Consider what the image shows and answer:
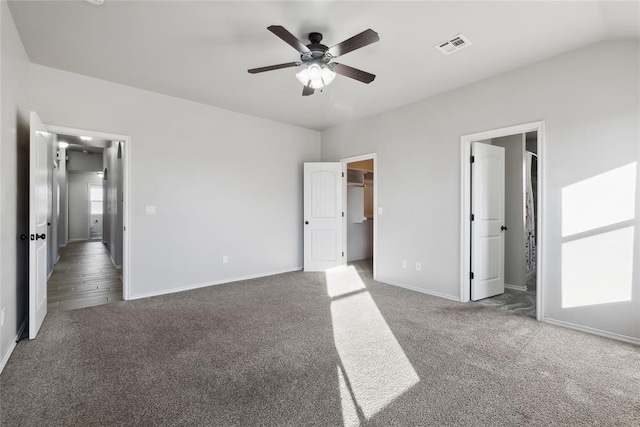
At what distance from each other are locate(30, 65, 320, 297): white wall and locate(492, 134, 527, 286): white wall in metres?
3.41

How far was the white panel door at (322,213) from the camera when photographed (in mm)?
5449

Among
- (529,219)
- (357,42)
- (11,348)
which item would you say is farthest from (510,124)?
(11,348)

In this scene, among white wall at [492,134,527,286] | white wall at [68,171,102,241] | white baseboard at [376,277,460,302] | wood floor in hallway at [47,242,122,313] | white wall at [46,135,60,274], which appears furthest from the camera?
white wall at [68,171,102,241]

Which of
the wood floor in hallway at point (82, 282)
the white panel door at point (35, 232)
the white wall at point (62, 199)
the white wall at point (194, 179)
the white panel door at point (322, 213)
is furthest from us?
the white wall at point (62, 199)

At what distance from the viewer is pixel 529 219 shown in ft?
16.1

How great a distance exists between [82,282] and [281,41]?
475 cm

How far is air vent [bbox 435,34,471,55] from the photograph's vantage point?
104 inches

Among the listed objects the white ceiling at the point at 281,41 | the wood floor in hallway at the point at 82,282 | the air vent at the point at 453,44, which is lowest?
the wood floor in hallway at the point at 82,282

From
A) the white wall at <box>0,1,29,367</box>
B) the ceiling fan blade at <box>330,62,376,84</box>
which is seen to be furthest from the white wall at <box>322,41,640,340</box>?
the white wall at <box>0,1,29,367</box>

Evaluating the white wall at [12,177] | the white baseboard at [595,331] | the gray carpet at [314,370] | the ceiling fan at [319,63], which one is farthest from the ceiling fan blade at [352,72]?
the white baseboard at [595,331]

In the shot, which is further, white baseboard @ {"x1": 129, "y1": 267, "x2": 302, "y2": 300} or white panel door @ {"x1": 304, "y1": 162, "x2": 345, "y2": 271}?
white panel door @ {"x1": 304, "y1": 162, "x2": 345, "y2": 271}

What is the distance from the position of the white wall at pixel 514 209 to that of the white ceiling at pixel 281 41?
150 centimetres

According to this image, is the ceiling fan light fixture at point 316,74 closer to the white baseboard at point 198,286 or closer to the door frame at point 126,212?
the door frame at point 126,212

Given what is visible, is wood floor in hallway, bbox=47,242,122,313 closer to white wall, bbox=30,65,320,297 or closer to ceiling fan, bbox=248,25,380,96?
white wall, bbox=30,65,320,297
